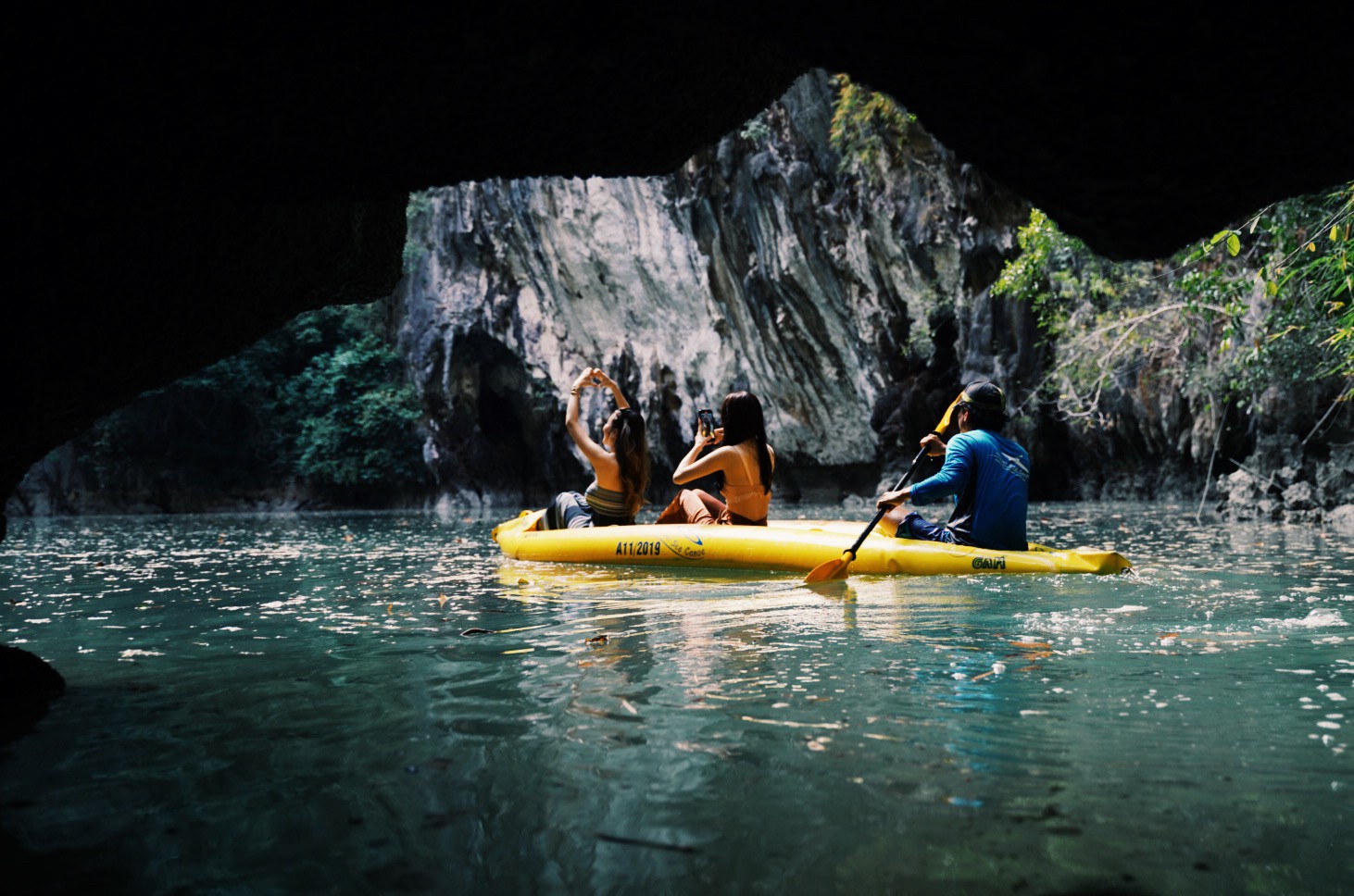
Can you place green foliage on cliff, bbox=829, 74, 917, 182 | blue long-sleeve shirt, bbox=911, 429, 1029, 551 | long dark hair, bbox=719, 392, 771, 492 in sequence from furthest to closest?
green foliage on cliff, bbox=829, 74, 917, 182 → long dark hair, bbox=719, 392, 771, 492 → blue long-sleeve shirt, bbox=911, 429, 1029, 551

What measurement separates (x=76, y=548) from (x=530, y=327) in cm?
1453

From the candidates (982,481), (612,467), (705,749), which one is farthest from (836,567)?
(705,749)

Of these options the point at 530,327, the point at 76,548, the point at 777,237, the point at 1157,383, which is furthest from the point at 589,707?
the point at 530,327

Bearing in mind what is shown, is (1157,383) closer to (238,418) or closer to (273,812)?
(273,812)

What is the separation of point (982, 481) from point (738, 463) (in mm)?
1769

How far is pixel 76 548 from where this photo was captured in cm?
1026

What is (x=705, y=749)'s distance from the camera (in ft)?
Answer: 7.41

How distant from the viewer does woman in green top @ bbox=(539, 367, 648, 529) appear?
7.62 m

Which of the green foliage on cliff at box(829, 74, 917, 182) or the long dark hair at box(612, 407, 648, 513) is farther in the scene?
the green foliage on cliff at box(829, 74, 917, 182)

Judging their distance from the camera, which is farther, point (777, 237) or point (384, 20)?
point (777, 237)

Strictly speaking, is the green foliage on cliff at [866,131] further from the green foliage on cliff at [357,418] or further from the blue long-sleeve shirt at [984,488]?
the green foliage on cliff at [357,418]

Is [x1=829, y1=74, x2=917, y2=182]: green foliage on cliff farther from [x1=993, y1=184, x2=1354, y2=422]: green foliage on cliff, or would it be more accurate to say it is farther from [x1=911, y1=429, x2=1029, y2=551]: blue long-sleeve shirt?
[x1=911, y1=429, x2=1029, y2=551]: blue long-sleeve shirt

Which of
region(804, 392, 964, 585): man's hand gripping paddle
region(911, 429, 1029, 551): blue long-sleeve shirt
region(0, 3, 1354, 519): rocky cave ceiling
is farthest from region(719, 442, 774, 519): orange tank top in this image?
region(0, 3, 1354, 519): rocky cave ceiling

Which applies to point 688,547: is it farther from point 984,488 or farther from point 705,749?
point 705,749
